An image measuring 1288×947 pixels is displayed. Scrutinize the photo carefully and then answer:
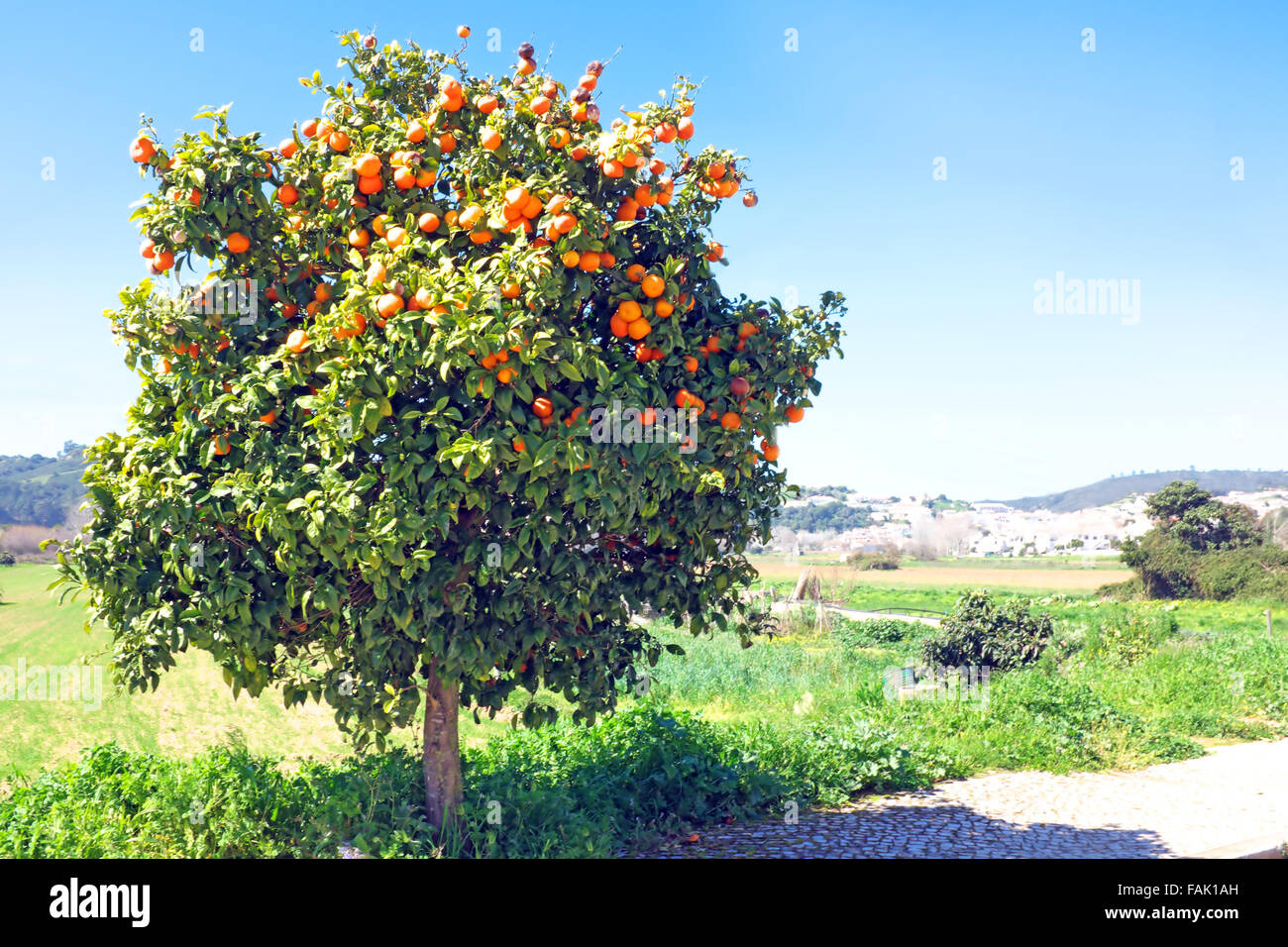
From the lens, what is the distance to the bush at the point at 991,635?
15711mm

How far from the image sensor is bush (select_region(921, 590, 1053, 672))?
1571 centimetres

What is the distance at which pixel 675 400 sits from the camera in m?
5.24

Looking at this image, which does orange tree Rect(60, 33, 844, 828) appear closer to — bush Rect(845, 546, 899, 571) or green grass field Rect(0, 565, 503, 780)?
green grass field Rect(0, 565, 503, 780)

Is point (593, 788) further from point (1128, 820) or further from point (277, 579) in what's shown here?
point (1128, 820)

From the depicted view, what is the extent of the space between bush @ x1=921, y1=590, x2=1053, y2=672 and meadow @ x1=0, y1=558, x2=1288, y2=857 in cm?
50

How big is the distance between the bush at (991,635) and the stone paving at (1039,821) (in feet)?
18.8

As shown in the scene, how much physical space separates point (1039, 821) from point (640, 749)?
3478 mm

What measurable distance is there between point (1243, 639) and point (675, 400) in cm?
1742
